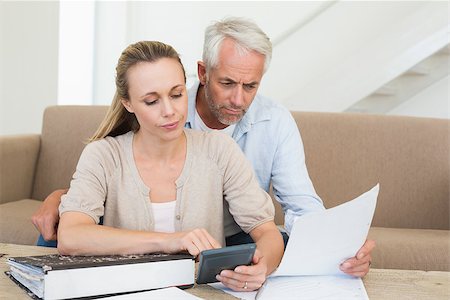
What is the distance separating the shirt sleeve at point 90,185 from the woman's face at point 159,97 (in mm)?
134

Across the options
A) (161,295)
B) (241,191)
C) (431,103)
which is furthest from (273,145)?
(431,103)

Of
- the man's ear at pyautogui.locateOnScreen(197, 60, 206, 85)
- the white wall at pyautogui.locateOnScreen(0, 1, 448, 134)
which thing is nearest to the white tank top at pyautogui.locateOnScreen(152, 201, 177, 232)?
the man's ear at pyautogui.locateOnScreen(197, 60, 206, 85)

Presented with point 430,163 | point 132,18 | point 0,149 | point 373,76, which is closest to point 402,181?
point 430,163

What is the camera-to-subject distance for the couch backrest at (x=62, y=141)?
10.5 ft

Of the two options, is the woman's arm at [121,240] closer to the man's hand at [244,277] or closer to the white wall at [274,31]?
the man's hand at [244,277]

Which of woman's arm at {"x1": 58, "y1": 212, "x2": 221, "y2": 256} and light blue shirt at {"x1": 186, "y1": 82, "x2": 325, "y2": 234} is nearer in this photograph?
woman's arm at {"x1": 58, "y1": 212, "x2": 221, "y2": 256}

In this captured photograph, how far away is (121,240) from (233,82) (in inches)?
28.3

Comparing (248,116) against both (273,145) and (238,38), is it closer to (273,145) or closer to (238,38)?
(273,145)

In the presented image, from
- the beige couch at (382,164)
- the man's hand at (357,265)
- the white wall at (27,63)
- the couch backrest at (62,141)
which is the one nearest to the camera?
the man's hand at (357,265)

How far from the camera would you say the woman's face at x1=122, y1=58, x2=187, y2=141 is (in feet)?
5.43

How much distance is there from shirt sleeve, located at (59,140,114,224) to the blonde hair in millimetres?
83

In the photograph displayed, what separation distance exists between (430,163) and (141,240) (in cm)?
187

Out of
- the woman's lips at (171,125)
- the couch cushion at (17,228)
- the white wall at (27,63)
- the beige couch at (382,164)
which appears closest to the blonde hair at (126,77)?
the woman's lips at (171,125)

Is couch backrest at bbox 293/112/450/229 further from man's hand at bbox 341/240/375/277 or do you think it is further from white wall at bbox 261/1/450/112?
white wall at bbox 261/1/450/112
